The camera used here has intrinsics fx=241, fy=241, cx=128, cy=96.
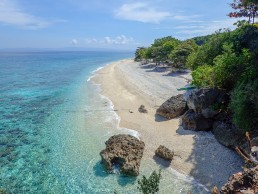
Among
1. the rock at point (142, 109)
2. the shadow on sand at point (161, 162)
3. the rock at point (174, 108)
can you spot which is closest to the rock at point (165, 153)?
the shadow on sand at point (161, 162)

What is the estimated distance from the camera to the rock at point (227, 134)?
16083mm

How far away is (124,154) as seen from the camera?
1599 cm

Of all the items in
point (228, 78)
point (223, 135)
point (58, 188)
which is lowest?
point (58, 188)

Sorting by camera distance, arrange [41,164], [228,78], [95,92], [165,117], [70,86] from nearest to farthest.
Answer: [41,164] → [228,78] → [165,117] → [95,92] → [70,86]

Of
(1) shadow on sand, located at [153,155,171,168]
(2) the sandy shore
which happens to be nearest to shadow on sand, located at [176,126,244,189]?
(2) the sandy shore

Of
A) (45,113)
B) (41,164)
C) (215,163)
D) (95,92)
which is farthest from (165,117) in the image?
(95,92)

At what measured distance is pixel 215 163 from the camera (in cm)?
Result: 1533

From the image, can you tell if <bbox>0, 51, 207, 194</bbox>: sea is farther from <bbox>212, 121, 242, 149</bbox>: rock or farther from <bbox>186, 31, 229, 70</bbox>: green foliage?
<bbox>186, 31, 229, 70</bbox>: green foliage

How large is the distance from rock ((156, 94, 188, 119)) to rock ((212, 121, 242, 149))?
531 cm

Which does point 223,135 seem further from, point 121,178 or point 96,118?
point 96,118

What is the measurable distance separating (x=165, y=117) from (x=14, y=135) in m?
14.2

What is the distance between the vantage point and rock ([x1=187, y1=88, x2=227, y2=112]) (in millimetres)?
19442

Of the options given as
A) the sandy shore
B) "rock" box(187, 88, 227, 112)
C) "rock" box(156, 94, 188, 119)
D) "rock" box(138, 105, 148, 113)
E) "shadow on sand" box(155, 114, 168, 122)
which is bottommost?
the sandy shore

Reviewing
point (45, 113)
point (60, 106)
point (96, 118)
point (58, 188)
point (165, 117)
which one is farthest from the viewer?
point (60, 106)
